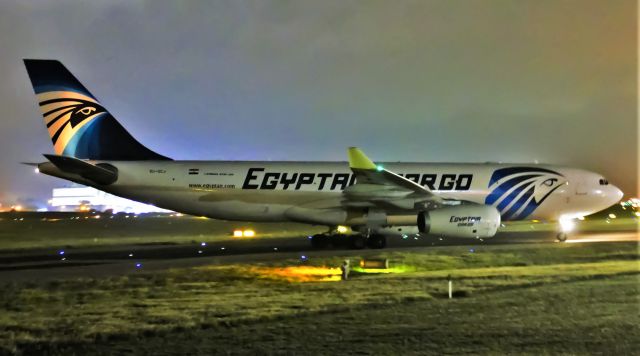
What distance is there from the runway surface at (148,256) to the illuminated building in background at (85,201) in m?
104

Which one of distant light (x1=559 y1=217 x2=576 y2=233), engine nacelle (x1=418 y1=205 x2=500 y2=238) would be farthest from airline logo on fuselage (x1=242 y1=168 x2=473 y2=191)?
distant light (x1=559 y1=217 x2=576 y2=233)

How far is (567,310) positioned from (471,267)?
785 cm

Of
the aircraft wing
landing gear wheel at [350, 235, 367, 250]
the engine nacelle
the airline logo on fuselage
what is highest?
the airline logo on fuselage

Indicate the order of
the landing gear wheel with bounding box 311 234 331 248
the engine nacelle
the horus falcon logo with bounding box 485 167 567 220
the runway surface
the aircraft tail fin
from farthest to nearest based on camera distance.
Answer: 1. the horus falcon logo with bounding box 485 167 567 220
2. the aircraft tail fin
3. the landing gear wheel with bounding box 311 234 331 248
4. the engine nacelle
5. the runway surface

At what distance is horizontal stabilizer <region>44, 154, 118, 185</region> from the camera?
79.7ft

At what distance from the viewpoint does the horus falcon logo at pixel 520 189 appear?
28.7 meters

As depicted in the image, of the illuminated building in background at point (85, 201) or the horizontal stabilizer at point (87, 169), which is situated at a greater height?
the illuminated building in background at point (85, 201)

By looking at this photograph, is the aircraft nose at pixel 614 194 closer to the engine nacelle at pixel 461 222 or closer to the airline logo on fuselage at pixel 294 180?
the airline logo on fuselage at pixel 294 180

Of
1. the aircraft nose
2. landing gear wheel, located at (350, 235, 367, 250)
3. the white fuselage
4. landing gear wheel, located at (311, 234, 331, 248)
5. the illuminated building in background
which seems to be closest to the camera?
landing gear wheel, located at (350, 235, 367, 250)

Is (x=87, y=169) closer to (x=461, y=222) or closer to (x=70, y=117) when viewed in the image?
(x=70, y=117)

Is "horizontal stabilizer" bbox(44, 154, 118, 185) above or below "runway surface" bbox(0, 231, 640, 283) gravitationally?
above

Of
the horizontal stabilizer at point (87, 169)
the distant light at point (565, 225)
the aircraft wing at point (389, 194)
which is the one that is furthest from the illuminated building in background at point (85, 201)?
the aircraft wing at point (389, 194)

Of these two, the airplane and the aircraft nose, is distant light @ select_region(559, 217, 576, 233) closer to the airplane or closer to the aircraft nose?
the airplane

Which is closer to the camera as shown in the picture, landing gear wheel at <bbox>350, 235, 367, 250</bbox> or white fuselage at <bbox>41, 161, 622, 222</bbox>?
landing gear wheel at <bbox>350, 235, 367, 250</bbox>
